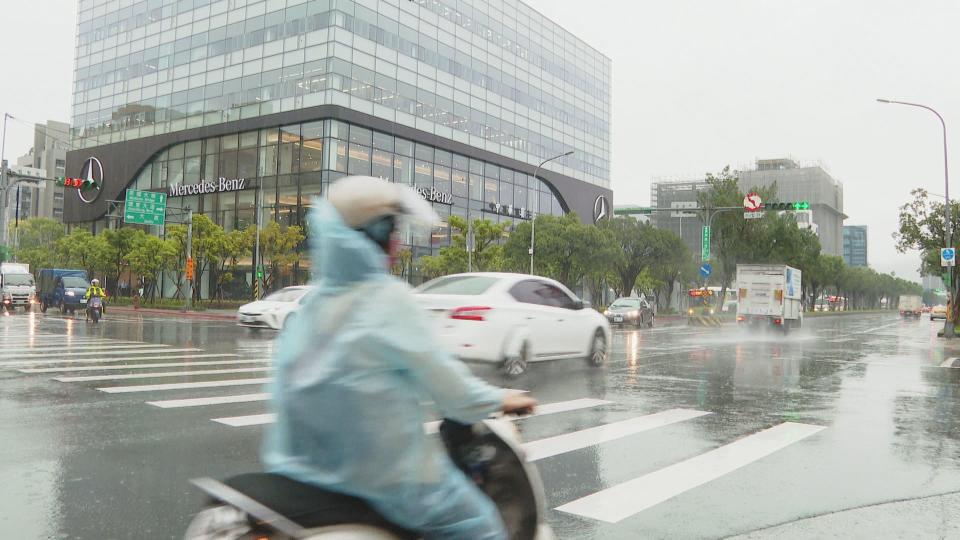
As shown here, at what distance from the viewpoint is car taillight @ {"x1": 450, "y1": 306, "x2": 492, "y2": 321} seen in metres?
10.2

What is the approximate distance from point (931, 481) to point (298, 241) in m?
40.0

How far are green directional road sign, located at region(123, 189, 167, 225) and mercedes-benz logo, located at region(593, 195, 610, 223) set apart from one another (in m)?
36.9

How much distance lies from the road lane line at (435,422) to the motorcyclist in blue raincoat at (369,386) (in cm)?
389

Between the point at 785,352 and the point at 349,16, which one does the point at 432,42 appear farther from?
the point at 785,352

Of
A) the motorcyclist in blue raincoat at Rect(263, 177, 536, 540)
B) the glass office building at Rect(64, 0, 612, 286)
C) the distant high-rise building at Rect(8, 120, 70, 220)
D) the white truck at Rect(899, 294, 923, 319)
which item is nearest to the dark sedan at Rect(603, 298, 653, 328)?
the glass office building at Rect(64, 0, 612, 286)

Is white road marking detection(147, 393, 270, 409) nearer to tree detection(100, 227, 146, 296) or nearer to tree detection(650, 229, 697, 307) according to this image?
tree detection(100, 227, 146, 296)

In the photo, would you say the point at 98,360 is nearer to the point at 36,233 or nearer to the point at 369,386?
the point at 369,386

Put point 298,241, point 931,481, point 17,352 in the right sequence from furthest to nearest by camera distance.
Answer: point 298,241 → point 17,352 → point 931,481

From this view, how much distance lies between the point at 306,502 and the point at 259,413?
6.06 metres

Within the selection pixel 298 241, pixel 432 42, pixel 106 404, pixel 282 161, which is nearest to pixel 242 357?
pixel 106 404

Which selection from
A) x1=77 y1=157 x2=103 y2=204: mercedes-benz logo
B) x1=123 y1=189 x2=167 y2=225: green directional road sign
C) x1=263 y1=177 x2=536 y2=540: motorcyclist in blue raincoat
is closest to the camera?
x1=263 y1=177 x2=536 y2=540: motorcyclist in blue raincoat

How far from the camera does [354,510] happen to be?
2023mm

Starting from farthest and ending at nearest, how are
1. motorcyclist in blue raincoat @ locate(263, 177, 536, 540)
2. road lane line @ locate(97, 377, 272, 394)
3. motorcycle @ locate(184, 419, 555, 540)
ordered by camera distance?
road lane line @ locate(97, 377, 272, 394) < motorcyclist in blue raincoat @ locate(263, 177, 536, 540) < motorcycle @ locate(184, 419, 555, 540)

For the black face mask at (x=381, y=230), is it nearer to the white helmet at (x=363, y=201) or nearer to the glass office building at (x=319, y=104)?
the white helmet at (x=363, y=201)
